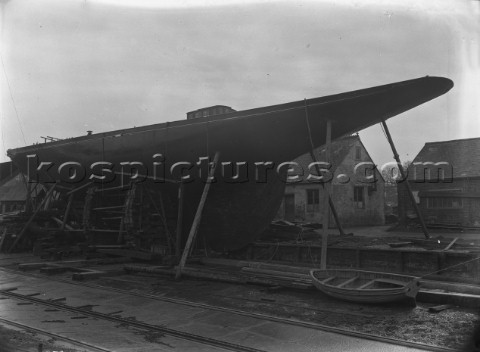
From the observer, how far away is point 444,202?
25984 millimetres

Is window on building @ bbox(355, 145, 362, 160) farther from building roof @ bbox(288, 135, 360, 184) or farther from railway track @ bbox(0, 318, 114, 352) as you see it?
railway track @ bbox(0, 318, 114, 352)

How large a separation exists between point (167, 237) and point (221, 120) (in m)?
4.25

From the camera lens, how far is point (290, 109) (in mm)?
10492

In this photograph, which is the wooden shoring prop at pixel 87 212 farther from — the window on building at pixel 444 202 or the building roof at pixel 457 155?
the building roof at pixel 457 155

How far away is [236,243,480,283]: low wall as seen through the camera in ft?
29.5

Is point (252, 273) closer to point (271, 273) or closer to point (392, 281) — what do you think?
point (271, 273)

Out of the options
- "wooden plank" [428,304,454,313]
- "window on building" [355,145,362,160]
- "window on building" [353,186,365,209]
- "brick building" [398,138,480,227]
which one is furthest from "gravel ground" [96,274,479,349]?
"window on building" [355,145,362,160]

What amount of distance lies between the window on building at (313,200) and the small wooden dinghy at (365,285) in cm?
2099

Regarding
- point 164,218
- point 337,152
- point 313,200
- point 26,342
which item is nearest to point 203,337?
point 26,342

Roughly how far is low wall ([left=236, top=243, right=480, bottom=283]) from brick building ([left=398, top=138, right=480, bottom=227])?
49.6ft

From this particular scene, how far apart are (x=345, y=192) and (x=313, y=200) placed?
9.50 feet

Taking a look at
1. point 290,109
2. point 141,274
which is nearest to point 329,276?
point 290,109

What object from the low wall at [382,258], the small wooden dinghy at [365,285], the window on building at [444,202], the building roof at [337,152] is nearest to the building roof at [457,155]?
the window on building at [444,202]

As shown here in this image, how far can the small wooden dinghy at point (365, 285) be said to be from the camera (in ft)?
23.0
